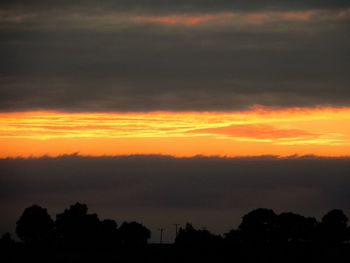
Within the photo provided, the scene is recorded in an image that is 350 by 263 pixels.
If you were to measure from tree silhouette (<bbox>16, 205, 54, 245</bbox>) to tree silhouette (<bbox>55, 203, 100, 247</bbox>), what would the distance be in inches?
80.6

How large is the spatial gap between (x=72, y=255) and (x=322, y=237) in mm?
61397

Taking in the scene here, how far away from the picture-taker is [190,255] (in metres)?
120

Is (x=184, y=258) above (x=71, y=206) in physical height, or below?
below

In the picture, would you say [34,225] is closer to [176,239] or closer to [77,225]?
[77,225]

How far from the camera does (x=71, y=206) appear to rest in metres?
176

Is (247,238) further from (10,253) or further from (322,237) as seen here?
(10,253)

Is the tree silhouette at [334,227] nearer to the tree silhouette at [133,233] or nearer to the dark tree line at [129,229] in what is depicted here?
the dark tree line at [129,229]

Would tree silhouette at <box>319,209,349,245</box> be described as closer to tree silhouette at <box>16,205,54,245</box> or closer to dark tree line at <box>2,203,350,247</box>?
dark tree line at <box>2,203,350,247</box>

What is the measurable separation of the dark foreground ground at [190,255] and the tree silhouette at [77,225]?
3549 centimetres

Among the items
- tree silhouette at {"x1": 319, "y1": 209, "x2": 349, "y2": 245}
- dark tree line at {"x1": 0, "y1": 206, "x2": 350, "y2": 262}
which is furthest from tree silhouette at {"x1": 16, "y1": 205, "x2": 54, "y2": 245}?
tree silhouette at {"x1": 319, "y1": 209, "x2": 349, "y2": 245}

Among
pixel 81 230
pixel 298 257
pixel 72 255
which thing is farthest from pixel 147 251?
pixel 81 230

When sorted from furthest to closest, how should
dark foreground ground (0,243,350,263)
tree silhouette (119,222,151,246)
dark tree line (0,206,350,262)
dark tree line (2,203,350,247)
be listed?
1. tree silhouette (119,222,151,246)
2. dark tree line (2,203,350,247)
3. dark tree line (0,206,350,262)
4. dark foreground ground (0,243,350,263)

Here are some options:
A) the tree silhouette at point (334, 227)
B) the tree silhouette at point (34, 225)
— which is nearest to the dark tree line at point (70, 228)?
the tree silhouette at point (34, 225)

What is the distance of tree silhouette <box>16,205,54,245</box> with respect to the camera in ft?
570
